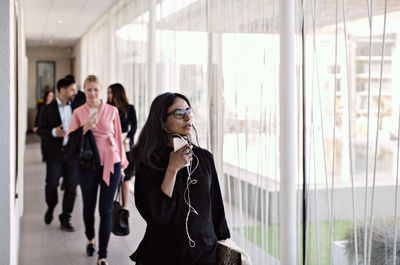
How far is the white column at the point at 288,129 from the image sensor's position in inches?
142

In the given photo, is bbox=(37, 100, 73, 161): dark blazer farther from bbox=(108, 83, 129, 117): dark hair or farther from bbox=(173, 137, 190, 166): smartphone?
bbox=(173, 137, 190, 166): smartphone

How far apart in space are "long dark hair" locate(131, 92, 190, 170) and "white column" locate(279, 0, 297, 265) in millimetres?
1188

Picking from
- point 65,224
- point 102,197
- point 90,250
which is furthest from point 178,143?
point 65,224

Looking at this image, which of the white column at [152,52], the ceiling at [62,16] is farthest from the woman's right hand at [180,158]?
the ceiling at [62,16]

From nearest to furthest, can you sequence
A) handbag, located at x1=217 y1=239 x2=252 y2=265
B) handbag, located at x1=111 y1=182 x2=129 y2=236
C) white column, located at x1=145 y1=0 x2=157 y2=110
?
handbag, located at x1=217 y1=239 x2=252 y2=265, handbag, located at x1=111 y1=182 x2=129 y2=236, white column, located at x1=145 y1=0 x2=157 y2=110

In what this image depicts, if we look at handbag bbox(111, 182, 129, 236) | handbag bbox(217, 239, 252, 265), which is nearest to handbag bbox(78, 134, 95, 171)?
handbag bbox(111, 182, 129, 236)

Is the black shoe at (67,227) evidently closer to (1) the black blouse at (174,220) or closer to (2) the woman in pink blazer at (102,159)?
(2) the woman in pink blazer at (102,159)

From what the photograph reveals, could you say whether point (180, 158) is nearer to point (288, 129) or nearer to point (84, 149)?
point (288, 129)

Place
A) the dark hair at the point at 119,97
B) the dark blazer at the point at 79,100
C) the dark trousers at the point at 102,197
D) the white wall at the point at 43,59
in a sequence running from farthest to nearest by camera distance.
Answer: the white wall at the point at 43,59 < the dark hair at the point at 119,97 < the dark blazer at the point at 79,100 < the dark trousers at the point at 102,197

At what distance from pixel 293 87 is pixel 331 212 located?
3.09 feet

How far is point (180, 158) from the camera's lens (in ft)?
8.21

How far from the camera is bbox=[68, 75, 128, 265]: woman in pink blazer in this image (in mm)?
4836

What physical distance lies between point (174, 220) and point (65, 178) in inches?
167

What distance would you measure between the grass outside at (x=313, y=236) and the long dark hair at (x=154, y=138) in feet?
4.08
